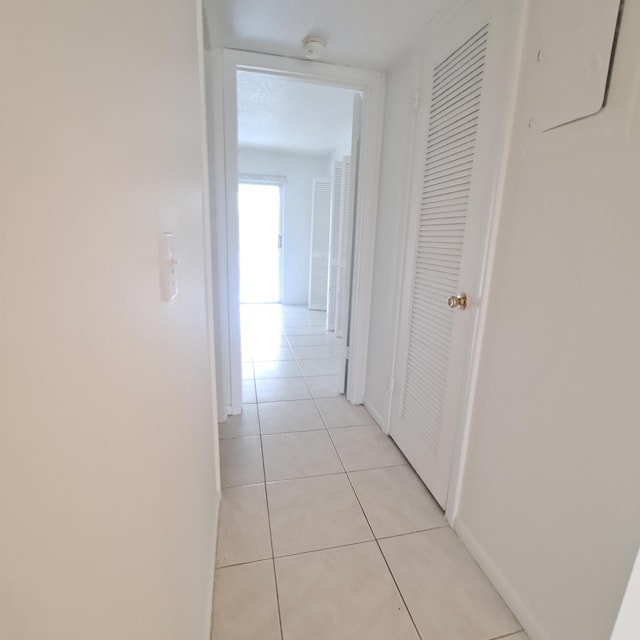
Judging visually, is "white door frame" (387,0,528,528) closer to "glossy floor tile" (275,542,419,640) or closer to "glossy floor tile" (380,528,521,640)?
"glossy floor tile" (380,528,521,640)

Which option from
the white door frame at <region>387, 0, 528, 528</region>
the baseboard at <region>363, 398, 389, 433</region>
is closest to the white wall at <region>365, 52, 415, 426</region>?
the baseboard at <region>363, 398, 389, 433</region>

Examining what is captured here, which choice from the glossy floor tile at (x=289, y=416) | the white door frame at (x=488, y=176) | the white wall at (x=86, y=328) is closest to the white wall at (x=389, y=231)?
the white door frame at (x=488, y=176)

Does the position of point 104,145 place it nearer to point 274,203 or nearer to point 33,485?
point 33,485

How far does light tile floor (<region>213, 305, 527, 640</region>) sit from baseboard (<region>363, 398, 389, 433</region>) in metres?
0.04

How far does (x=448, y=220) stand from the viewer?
1.49m

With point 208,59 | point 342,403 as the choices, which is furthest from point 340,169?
point 342,403

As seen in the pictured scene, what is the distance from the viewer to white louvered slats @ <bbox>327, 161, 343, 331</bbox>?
4062 millimetres

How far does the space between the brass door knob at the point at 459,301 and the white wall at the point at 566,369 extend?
11 cm

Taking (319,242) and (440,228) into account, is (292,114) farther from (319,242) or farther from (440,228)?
(440,228)

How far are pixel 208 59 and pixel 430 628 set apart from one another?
2.43 meters

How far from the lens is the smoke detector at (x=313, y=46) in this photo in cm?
170

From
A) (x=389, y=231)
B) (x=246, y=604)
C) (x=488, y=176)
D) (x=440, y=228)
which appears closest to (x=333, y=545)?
(x=246, y=604)

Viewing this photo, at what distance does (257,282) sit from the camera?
602 cm

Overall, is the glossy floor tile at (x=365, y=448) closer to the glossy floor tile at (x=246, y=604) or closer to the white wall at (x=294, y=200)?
the glossy floor tile at (x=246, y=604)
